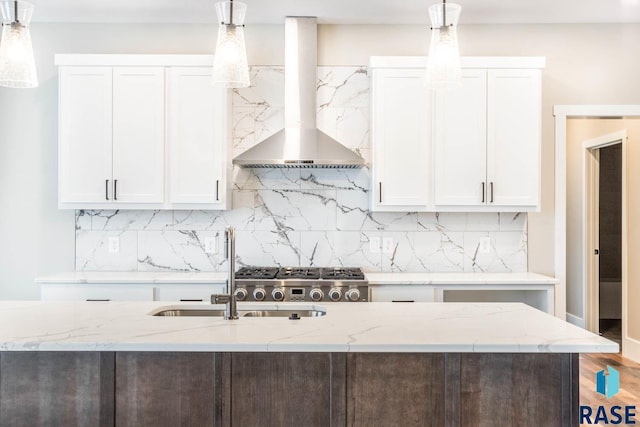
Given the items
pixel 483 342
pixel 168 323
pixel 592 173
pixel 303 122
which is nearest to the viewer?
pixel 483 342

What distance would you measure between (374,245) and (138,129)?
1954mm

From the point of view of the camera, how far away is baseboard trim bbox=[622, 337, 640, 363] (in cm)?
462

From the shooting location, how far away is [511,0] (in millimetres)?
3695

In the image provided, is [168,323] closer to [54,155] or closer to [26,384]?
[26,384]

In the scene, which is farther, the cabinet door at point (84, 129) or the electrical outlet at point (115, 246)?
the electrical outlet at point (115, 246)

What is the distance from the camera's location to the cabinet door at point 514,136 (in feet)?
12.4

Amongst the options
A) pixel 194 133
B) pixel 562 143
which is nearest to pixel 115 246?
pixel 194 133

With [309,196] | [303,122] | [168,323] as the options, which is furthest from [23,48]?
[309,196]

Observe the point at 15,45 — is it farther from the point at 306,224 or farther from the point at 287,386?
the point at 306,224

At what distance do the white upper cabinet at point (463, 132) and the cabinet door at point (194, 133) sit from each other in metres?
1.12

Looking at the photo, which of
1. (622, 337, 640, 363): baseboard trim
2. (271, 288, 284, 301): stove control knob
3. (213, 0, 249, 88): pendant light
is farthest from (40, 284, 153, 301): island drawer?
(622, 337, 640, 363): baseboard trim

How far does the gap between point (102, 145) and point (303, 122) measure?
145cm

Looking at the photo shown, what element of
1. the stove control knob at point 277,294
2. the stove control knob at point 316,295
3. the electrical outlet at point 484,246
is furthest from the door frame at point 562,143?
the stove control knob at point 277,294

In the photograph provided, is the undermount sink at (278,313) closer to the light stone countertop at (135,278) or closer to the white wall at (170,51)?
the light stone countertop at (135,278)
